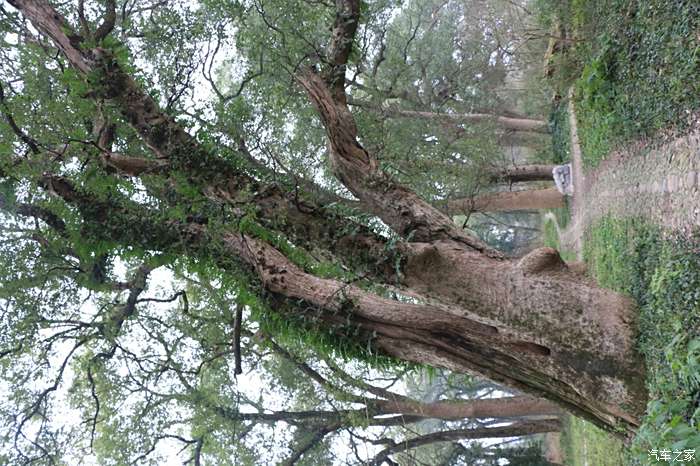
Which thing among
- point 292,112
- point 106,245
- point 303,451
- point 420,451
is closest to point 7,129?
point 106,245

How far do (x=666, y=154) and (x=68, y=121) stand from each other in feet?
27.2

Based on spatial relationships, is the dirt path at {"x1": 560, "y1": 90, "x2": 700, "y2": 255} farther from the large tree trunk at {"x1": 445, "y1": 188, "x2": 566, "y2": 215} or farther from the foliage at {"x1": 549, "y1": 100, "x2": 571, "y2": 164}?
the large tree trunk at {"x1": 445, "y1": 188, "x2": 566, "y2": 215}

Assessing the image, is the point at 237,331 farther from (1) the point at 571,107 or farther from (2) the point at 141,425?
(1) the point at 571,107

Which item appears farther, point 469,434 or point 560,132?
point 469,434

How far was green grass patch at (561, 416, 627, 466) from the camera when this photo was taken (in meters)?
9.57

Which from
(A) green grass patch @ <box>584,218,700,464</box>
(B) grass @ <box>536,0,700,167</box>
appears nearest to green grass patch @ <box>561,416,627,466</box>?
(A) green grass patch @ <box>584,218,700,464</box>

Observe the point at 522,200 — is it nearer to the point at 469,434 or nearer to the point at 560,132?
the point at 560,132

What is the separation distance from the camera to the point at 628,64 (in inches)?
280

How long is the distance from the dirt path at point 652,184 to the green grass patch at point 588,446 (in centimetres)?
330

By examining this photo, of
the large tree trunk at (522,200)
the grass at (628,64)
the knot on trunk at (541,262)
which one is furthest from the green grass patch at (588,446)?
the large tree trunk at (522,200)
